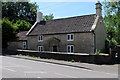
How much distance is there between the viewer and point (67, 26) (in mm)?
31000

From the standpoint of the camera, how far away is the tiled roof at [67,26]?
28384mm

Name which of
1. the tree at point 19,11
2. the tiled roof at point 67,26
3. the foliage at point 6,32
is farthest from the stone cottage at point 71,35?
the tree at point 19,11

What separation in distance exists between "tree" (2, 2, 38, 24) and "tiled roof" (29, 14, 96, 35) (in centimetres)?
2686

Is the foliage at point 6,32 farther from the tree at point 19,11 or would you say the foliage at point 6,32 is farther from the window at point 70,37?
the tree at point 19,11

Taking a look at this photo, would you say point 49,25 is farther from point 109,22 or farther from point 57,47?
point 109,22

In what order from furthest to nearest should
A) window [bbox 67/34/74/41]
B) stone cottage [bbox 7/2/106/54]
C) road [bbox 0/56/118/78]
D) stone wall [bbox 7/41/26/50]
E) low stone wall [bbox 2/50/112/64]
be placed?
1. stone wall [bbox 7/41/26/50]
2. window [bbox 67/34/74/41]
3. stone cottage [bbox 7/2/106/54]
4. low stone wall [bbox 2/50/112/64]
5. road [bbox 0/56/118/78]

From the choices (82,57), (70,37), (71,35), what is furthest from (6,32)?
(82,57)

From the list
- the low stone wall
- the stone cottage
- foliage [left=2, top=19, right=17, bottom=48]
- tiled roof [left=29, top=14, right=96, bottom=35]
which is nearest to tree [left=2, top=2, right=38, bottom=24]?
foliage [left=2, top=19, right=17, bottom=48]

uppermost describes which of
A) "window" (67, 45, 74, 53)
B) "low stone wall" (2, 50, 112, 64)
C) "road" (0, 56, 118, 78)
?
"window" (67, 45, 74, 53)

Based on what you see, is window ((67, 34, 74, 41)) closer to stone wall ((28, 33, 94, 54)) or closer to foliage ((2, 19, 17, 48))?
stone wall ((28, 33, 94, 54))

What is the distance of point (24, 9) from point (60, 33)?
3774cm

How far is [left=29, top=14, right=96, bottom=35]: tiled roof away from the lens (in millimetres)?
28384

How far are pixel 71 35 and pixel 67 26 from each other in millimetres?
3011

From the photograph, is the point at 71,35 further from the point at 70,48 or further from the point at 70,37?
the point at 70,48
